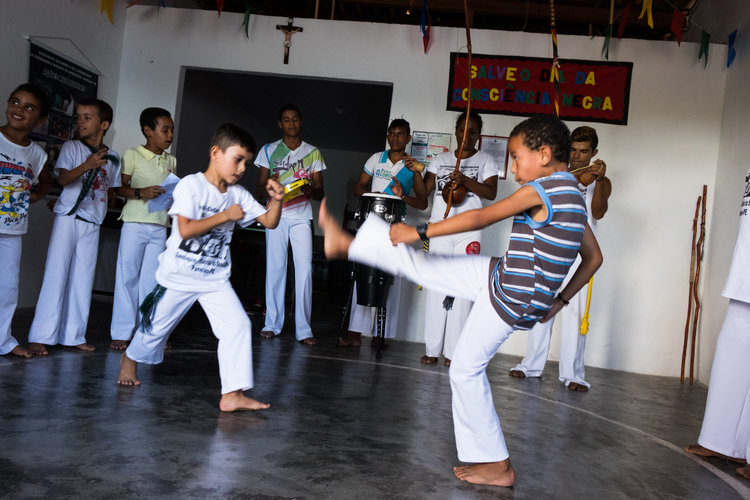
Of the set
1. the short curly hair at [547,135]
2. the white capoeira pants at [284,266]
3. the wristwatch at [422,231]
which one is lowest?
the white capoeira pants at [284,266]

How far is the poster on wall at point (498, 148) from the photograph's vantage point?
5.71 meters

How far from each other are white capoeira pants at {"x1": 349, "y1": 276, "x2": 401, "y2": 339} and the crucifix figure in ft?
7.96

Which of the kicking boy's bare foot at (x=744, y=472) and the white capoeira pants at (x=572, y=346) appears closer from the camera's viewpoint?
the kicking boy's bare foot at (x=744, y=472)

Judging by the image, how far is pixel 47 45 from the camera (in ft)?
16.5

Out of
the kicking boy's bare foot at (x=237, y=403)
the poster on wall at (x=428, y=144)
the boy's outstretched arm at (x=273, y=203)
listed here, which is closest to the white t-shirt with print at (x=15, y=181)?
the boy's outstretched arm at (x=273, y=203)

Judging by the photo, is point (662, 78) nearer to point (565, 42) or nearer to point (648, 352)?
point (565, 42)

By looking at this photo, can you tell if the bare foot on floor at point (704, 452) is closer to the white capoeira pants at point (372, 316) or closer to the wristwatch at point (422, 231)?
the wristwatch at point (422, 231)

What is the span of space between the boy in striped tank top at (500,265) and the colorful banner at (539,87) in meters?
3.54

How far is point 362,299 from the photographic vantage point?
4617 millimetres

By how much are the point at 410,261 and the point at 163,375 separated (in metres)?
1.64

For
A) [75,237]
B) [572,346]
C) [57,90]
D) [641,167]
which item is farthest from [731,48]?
[57,90]

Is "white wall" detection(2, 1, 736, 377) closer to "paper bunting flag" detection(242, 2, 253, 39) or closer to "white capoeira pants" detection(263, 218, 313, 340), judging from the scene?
"white capoeira pants" detection(263, 218, 313, 340)

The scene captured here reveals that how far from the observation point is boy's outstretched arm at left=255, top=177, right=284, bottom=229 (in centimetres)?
276

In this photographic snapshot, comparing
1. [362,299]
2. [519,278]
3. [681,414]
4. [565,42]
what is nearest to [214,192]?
[519,278]
